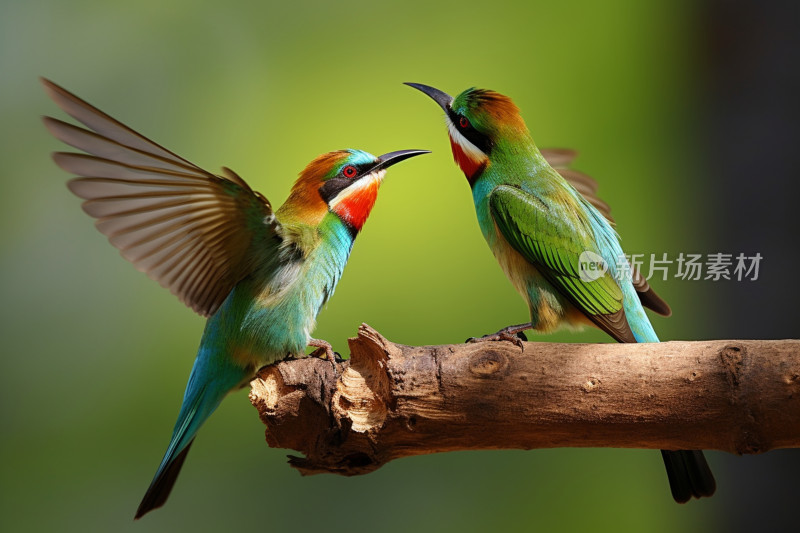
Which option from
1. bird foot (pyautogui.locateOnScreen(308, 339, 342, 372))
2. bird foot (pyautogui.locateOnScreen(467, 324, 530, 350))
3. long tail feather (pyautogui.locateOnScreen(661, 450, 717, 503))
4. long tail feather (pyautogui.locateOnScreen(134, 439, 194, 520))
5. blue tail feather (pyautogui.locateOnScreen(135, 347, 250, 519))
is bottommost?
long tail feather (pyautogui.locateOnScreen(134, 439, 194, 520))

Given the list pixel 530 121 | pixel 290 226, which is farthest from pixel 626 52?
pixel 290 226

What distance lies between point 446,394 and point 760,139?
154 centimetres

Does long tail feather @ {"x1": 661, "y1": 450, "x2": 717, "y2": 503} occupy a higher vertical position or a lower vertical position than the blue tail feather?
higher

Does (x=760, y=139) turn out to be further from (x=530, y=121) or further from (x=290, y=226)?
(x=290, y=226)

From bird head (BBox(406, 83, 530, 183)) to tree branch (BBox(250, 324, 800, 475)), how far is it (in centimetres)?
37

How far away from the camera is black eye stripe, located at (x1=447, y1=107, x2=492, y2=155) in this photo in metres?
1.34

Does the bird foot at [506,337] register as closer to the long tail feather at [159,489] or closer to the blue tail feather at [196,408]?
the blue tail feather at [196,408]

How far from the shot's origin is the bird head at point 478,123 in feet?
4.34

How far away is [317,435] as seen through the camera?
1163 mm

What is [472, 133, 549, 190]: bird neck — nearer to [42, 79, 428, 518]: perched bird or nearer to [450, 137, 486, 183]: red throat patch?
[450, 137, 486, 183]: red throat patch

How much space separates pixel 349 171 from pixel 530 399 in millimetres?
485

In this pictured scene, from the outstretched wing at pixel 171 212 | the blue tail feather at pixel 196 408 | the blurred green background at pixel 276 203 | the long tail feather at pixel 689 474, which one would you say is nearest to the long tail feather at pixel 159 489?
the blue tail feather at pixel 196 408

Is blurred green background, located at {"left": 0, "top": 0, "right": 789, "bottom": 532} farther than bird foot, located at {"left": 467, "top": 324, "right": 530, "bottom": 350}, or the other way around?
blurred green background, located at {"left": 0, "top": 0, "right": 789, "bottom": 532}

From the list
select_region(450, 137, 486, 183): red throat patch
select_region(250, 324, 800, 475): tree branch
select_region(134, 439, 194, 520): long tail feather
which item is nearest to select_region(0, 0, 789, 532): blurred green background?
select_region(450, 137, 486, 183): red throat patch
